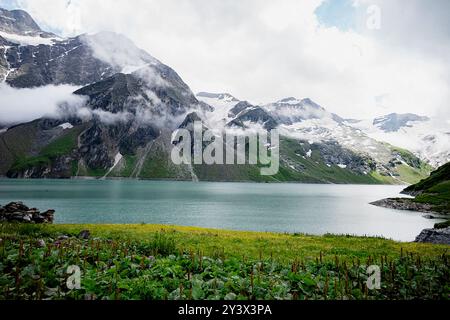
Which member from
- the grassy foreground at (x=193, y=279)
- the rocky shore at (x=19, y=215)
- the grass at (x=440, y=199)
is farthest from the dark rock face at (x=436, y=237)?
the grass at (x=440, y=199)

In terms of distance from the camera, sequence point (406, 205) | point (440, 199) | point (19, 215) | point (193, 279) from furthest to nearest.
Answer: point (406, 205) → point (440, 199) → point (19, 215) → point (193, 279)

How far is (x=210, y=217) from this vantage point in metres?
101

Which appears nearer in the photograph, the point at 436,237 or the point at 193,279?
the point at 193,279

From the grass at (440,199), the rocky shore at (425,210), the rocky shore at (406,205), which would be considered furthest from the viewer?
Answer: the rocky shore at (406,205)

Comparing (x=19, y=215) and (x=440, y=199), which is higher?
(x=19, y=215)

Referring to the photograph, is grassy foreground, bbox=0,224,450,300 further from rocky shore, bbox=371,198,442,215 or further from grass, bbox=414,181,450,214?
rocky shore, bbox=371,198,442,215

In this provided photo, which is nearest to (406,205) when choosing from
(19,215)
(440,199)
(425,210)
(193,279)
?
(440,199)

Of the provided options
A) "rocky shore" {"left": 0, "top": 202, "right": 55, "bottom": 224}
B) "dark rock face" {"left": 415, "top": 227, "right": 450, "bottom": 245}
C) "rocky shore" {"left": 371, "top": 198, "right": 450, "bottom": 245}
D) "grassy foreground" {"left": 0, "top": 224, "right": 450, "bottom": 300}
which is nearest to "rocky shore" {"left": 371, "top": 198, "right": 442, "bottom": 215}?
"rocky shore" {"left": 371, "top": 198, "right": 450, "bottom": 245}

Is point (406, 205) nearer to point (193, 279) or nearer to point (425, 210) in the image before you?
point (425, 210)

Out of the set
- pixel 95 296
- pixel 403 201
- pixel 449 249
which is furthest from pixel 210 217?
pixel 403 201

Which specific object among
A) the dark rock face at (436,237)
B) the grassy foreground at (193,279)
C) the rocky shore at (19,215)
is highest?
the grassy foreground at (193,279)

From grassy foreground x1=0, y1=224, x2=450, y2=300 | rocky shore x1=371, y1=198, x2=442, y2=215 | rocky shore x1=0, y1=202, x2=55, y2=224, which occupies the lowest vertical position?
rocky shore x1=371, y1=198, x2=442, y2=215

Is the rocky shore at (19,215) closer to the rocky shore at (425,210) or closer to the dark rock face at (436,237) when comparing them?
the dark rock face at (436,237)
